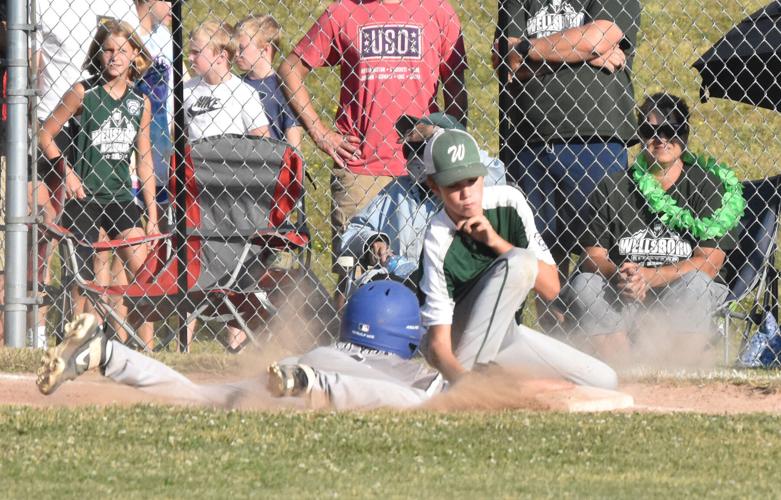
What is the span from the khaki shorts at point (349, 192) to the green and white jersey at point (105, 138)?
4.04 ft

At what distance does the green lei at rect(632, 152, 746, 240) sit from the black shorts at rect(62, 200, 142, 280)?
294 cm

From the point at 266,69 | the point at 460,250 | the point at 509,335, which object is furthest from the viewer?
the point at 266,69

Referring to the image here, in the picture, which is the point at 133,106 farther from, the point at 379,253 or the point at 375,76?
the point at 379,253

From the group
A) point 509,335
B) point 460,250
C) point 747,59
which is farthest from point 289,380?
point 747,59

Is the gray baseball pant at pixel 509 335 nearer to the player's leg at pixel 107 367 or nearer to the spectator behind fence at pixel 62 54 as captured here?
the player's leg at pixel 107 367

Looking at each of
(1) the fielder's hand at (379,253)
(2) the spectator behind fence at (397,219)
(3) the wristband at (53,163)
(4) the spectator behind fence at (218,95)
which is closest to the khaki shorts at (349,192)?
(2) the spectator behind fence at (397,219)

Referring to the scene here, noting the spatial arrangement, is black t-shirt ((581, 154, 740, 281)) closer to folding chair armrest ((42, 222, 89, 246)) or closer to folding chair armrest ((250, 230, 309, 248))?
folding chair armrest ((250, 230, 309, 248))

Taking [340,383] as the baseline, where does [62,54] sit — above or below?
above

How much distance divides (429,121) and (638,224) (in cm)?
131

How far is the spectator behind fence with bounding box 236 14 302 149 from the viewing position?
8.74 meters

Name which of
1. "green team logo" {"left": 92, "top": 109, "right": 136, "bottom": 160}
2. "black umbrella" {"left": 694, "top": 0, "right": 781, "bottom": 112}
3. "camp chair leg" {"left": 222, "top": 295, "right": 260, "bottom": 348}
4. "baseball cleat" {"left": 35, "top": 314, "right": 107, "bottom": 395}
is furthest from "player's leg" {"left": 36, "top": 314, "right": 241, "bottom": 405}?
"black umbrella" {"left": 694, "top": 0, "right": 781, "bottom": 112}

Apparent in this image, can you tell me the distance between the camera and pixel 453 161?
6008mm

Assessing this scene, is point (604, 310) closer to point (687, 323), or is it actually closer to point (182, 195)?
point (687, 323)

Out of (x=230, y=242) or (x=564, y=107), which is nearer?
(x=564, y=107)
